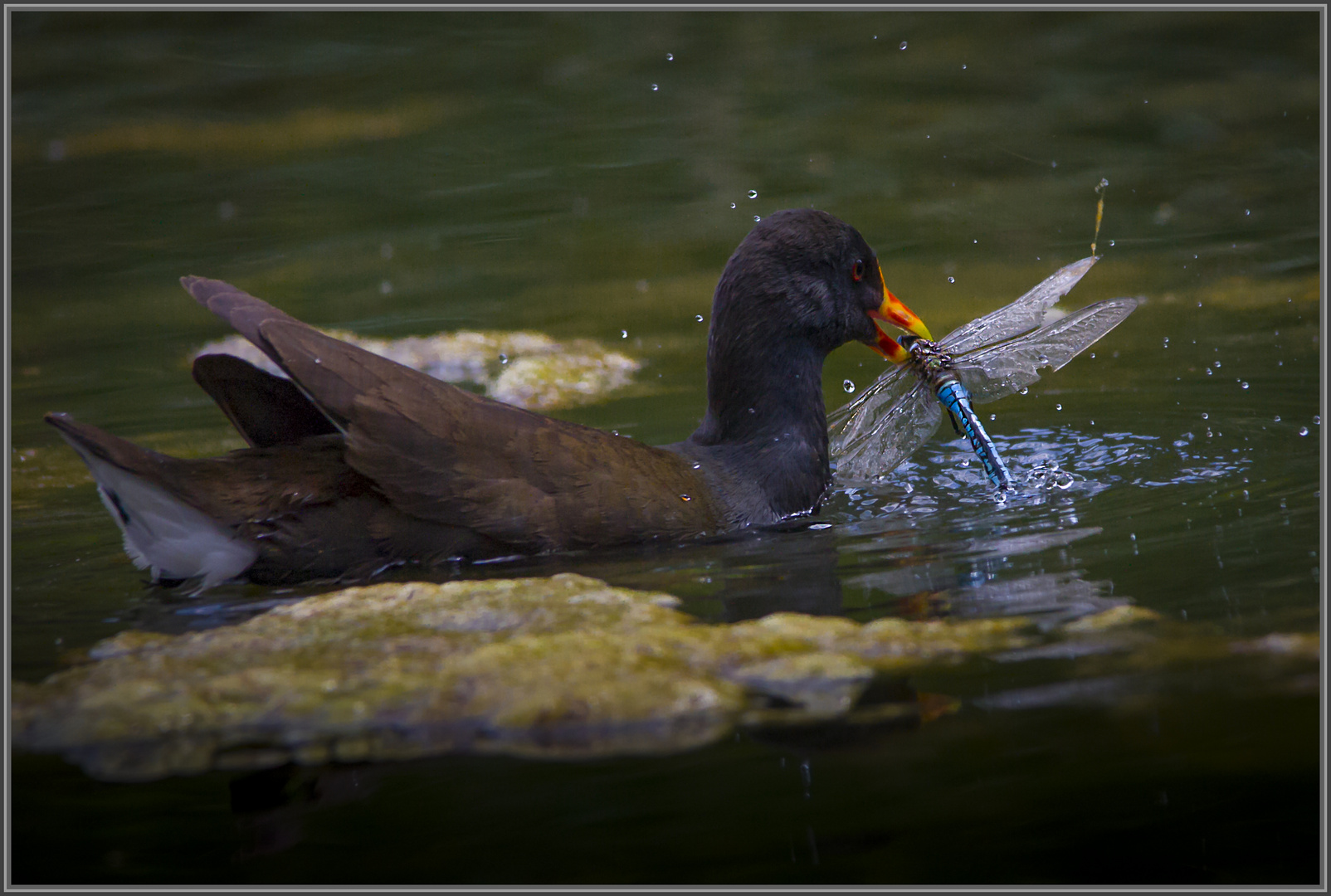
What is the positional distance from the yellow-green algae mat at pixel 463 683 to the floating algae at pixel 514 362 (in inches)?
118

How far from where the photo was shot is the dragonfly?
437 centimetres

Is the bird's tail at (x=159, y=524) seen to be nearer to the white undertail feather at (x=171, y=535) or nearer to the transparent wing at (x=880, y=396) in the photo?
the white undertail feather at (x=171, y=535)

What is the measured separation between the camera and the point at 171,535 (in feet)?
11.7

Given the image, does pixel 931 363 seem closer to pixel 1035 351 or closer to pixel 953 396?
pixel 953 396

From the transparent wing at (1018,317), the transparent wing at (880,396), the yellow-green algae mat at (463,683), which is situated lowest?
the yellow-green algae mat at (463,683)

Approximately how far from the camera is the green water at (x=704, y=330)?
7.23ft

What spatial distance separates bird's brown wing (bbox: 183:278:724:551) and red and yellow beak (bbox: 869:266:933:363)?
1.20 metres

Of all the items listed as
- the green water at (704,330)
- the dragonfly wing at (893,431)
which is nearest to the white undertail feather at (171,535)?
the green water at (704,330)

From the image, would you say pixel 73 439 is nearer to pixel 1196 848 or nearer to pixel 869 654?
pixel 869 654

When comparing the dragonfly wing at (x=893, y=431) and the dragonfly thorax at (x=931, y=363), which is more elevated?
the dragonfly thorax at (x=931, y=363)

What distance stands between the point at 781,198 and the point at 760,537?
4.09 m

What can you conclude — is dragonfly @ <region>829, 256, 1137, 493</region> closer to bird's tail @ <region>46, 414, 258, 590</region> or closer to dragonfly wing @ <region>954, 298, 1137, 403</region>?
dragonfly wing @ <region>954, 298, 1137, 403</region>

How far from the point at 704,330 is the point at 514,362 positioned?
1.07 m

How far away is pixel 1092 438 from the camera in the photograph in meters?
4.80
